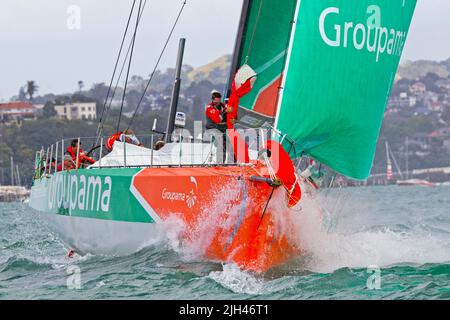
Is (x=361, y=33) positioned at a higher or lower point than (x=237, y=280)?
higher

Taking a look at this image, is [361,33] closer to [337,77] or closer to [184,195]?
[337,77]

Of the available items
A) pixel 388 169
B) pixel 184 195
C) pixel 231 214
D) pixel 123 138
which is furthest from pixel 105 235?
pixel 388 169

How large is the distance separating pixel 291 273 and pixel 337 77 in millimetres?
1677

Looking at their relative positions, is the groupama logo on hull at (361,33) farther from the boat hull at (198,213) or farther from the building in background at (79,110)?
the building in background at (79,110)

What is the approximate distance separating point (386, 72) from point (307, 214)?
1694 millimetres

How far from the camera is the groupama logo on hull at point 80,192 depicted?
9242mm

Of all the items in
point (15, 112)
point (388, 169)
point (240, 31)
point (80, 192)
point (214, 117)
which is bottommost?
point (388, 169)

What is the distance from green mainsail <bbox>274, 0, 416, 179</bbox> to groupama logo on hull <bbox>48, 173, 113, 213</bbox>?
6.08 ft

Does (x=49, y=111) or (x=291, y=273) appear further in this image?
(x=49, y=111)

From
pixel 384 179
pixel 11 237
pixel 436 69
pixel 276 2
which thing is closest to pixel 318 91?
pixel 276 2

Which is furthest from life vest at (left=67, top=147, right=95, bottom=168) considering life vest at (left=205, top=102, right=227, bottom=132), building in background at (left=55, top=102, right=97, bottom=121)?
building in background at (left=55, top=102, right=97, bottom=121)

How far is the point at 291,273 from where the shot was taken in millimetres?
7980

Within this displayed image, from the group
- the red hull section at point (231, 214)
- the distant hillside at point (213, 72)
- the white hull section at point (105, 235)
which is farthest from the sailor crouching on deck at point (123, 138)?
the distant hillside at point (213, 72)
